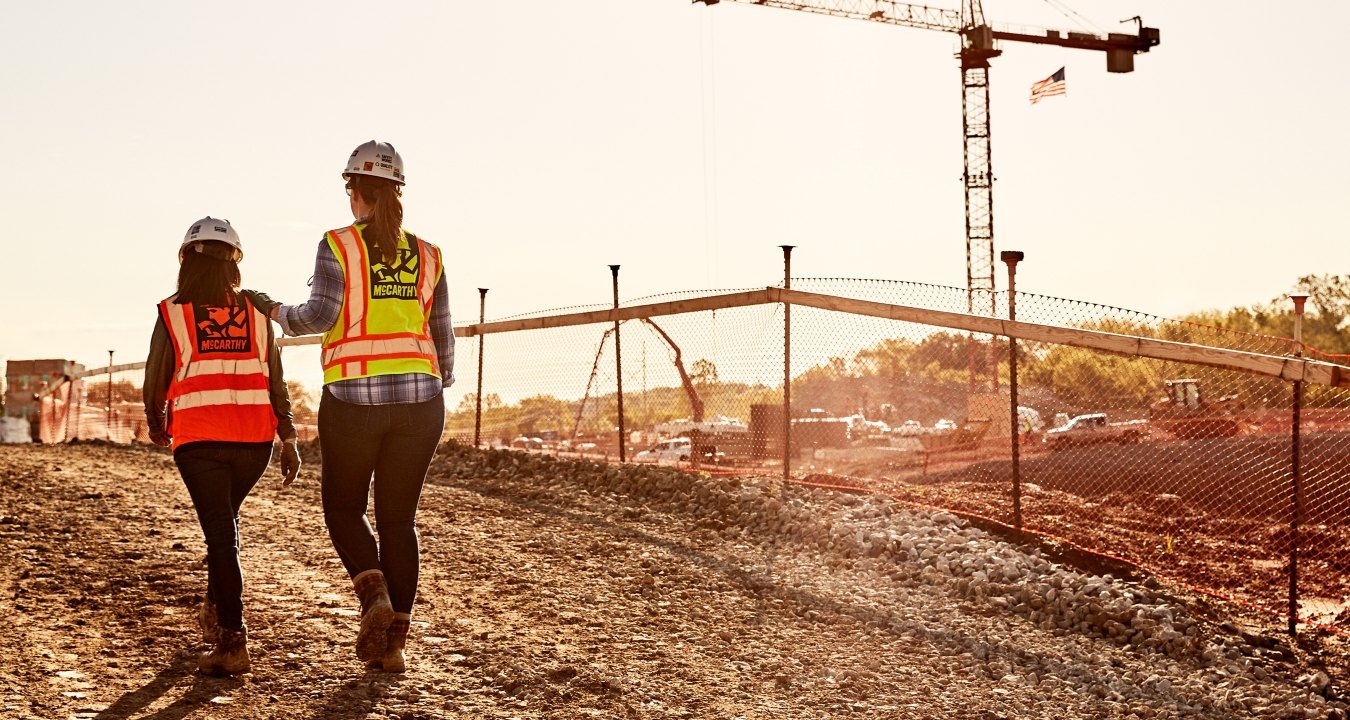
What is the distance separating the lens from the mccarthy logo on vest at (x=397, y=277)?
4961 mm

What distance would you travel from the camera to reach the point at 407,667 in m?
5.62

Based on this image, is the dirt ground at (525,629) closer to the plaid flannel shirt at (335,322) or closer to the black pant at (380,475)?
the black pant at (380,475)

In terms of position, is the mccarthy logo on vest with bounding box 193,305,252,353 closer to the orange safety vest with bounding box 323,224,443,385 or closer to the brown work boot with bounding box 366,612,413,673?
the orange safety vest with bounding box 323,224,443,385

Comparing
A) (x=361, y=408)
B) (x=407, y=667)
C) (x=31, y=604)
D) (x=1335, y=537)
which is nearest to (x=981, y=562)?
(x=407, y=667)

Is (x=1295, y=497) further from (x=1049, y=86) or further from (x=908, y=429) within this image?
(x=1049, y=86)

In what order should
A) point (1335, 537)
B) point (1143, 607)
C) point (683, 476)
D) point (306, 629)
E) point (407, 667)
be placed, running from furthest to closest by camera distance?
point (1335, 537)
point (683, 476)
point (1143, 607)
point (306, 629)
point (407, 667)

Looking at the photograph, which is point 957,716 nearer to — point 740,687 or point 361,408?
point 740,687

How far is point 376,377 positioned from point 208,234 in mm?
1038

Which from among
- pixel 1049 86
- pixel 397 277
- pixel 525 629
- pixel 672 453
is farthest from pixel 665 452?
pixel 1049 86

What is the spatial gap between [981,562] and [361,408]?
17.9 ft

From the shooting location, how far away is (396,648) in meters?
5.30

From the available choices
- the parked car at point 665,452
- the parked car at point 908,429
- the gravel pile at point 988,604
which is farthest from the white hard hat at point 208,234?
the parked car at point 908,429

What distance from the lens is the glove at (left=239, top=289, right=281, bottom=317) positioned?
5.25m

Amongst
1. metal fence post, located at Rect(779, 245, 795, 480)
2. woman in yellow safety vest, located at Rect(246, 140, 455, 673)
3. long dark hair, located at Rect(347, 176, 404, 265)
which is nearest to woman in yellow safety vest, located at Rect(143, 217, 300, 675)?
woman in yellow safety vest, located at Rect(246, 140, 455, 673)
